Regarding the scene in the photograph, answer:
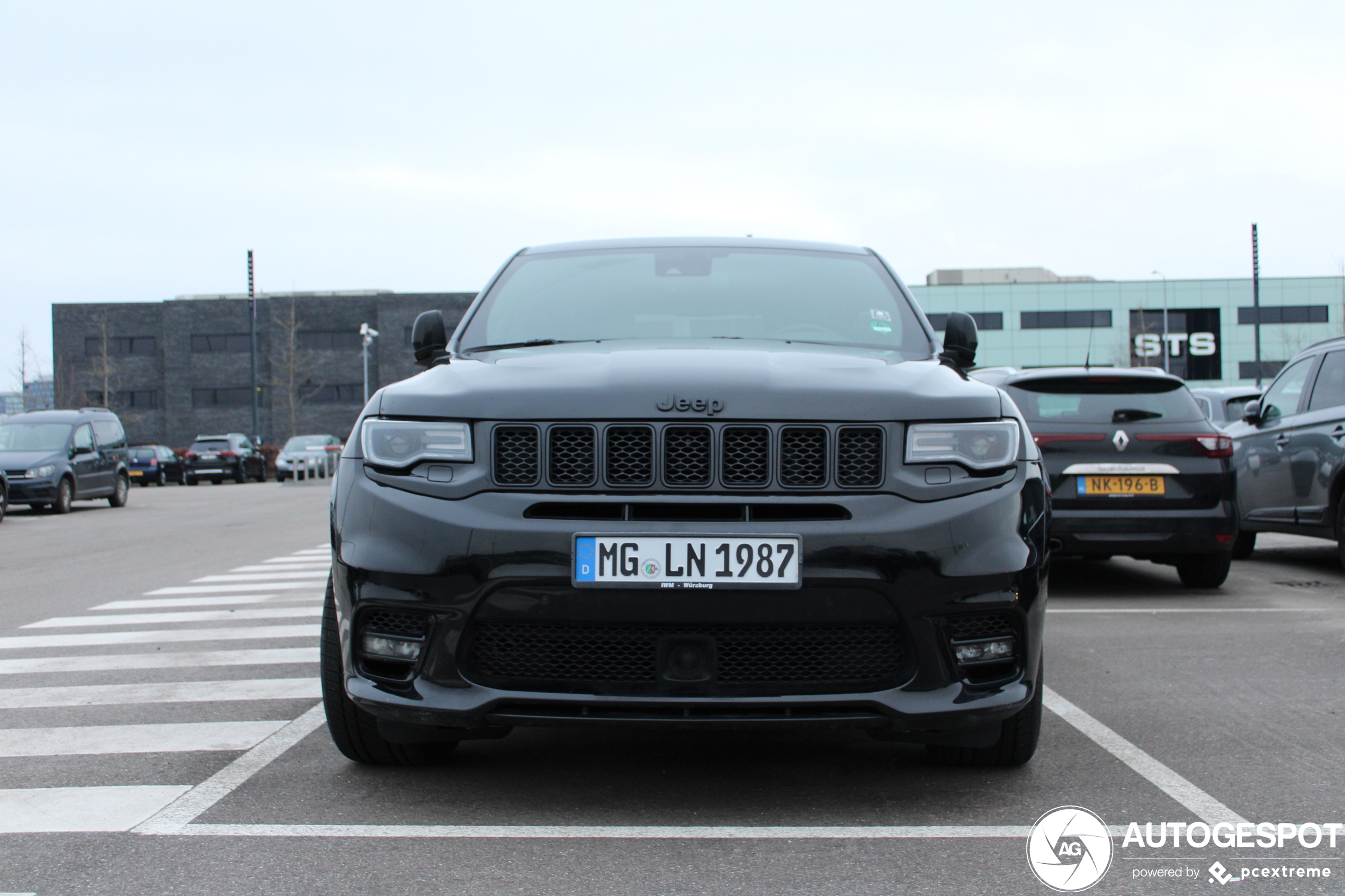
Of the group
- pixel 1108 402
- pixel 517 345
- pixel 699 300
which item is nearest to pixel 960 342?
pixel 699 300

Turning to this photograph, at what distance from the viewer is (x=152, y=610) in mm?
8133

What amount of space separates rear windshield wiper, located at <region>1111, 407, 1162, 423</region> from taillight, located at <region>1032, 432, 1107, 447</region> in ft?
0.56

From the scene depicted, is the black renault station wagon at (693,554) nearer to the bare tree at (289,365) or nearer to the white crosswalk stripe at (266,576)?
the white crosswalk stripe at (266,576)

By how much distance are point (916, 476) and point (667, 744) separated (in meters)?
1.43

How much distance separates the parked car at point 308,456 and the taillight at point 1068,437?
29.9 m

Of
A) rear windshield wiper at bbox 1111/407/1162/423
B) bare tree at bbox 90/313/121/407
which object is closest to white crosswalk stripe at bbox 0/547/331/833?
rear windshield wiper at bbox 1111/407/1162/423

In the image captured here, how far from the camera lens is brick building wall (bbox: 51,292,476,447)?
227 ft

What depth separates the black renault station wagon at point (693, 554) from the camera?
3096mm

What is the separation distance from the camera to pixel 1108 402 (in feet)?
26.5

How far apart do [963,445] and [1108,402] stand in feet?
17.1

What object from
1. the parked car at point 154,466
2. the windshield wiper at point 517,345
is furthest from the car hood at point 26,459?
the windshield wiper at point 517,345

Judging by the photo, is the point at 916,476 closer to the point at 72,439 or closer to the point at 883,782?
the point at 883,782

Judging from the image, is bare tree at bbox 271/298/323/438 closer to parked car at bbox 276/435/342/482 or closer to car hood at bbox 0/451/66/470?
parked car at bbox 276/435/342/482

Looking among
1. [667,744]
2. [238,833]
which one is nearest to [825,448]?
[667,744]
